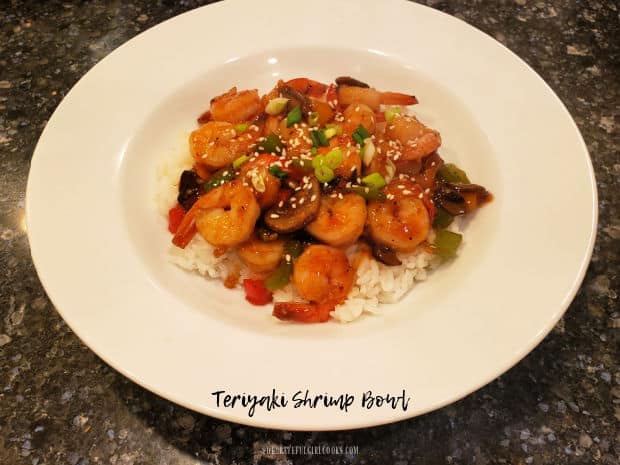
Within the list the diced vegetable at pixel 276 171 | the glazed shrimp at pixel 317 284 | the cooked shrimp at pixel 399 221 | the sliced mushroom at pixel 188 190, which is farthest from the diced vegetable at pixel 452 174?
the sliced mushroom at pixel 188 190

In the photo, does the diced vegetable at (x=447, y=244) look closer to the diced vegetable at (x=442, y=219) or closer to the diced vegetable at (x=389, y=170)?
the diced vegetable at (x=442, y=219)

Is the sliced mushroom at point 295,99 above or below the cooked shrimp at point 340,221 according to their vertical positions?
above

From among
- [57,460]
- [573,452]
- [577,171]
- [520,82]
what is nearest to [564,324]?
[573,452]

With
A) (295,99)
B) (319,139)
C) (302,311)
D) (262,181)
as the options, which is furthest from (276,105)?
(302,311)

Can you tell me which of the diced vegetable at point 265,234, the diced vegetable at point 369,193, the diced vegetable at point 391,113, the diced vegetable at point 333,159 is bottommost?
the diced vegetable at point 265,234

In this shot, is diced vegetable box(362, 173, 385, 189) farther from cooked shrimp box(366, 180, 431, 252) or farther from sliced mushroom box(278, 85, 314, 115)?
sliced mushroom box(278, 85, 314, 115)

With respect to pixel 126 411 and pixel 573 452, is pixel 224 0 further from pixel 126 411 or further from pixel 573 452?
pixel 573 452

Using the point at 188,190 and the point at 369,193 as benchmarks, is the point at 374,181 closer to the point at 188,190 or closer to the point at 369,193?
the point at 369,193
